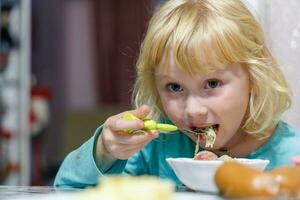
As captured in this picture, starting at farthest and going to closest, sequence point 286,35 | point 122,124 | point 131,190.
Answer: point 286,35 → point 122,124 → point 131,190

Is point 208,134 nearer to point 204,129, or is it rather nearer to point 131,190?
point 204,129

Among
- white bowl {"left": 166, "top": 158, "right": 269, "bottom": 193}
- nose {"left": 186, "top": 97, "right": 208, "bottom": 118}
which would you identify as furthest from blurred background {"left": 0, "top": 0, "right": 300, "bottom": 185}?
white bowl {"left": 166, "top": 158, "right": 269, "bottom": 193}

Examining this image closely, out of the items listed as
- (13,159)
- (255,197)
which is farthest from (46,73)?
(255,197)

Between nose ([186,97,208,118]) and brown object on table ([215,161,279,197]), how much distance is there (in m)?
0.38

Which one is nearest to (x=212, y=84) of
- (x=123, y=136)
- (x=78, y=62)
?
(x=123, y=136)

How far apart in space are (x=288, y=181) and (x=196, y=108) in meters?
0.42

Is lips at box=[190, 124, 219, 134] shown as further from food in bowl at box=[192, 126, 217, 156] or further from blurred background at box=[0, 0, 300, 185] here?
blurred background at box=[0, 0, 300, 185]

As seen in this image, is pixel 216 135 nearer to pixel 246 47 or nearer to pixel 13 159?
pixel 246 47

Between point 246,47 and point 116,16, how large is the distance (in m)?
4.44

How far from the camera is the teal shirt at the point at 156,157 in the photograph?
2.95ft

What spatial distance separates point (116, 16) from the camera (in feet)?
17.6

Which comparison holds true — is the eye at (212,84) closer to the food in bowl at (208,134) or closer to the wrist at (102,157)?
the food in bowl at (208,134)

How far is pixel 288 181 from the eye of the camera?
1.65 ft

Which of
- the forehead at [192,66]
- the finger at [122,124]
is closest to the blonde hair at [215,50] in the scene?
the forehead at [192,66]
